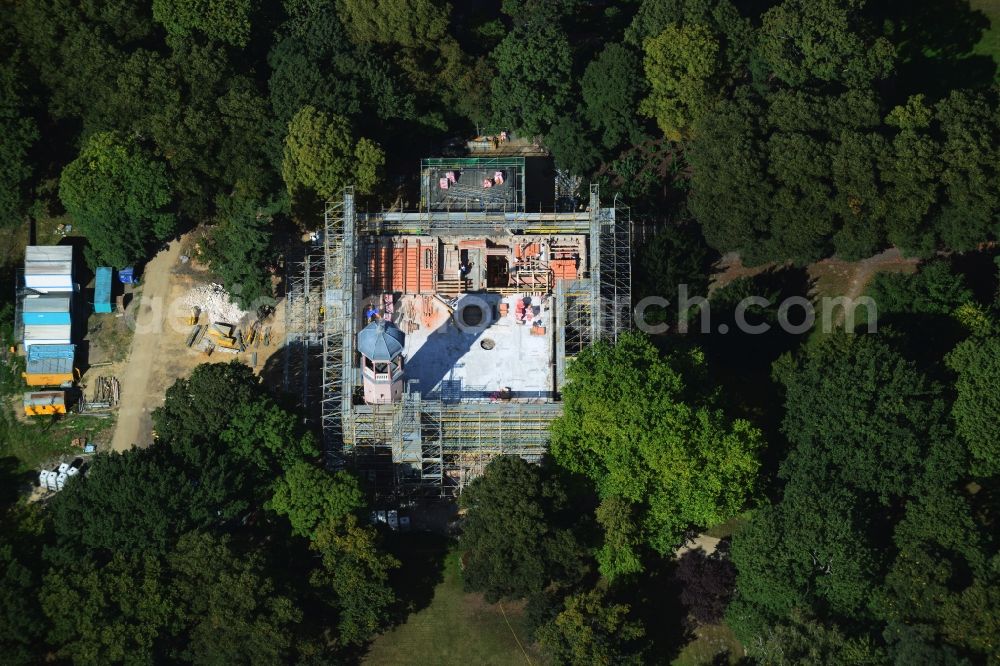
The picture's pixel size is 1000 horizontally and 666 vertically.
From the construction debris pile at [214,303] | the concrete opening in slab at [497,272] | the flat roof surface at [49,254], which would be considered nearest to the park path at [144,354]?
the construction debris pile at [214,303]

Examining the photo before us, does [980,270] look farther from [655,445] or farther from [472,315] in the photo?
[472,315]

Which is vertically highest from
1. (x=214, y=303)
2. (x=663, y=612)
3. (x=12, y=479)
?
(x=214, y=303)

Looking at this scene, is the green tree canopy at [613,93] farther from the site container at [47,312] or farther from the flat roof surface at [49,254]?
the site container at [47,312]

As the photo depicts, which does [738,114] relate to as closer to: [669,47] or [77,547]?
[669,47]

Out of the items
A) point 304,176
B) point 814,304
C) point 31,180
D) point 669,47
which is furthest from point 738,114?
point 31,180

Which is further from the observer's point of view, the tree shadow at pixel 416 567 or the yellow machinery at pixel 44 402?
the yellow machinery at pixel 44 402

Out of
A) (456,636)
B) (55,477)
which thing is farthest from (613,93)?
(55,477)
